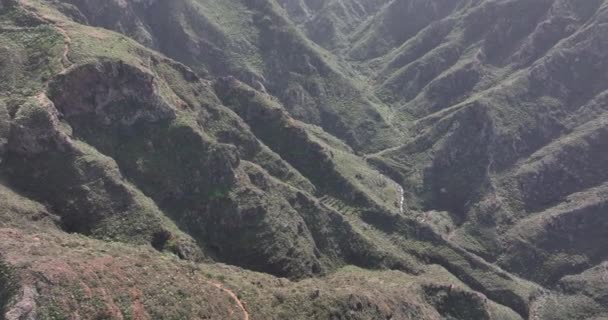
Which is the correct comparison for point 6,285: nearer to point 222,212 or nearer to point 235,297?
point 235,297

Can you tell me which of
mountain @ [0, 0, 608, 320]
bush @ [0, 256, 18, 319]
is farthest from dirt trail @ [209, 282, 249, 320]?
bush @ [0, 256, 18, 319]

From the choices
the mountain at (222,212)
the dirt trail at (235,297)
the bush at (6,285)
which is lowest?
the bush at (6,285)

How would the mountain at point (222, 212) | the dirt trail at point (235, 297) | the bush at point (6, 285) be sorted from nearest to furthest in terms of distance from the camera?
the bush at point (6, 285)
the mountain at point (222, 212)
the dirt trail at point (235, 297)

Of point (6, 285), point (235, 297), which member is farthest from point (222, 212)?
point (6, 285)

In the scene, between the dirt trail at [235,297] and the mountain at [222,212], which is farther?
the dirt trail at [235,297]

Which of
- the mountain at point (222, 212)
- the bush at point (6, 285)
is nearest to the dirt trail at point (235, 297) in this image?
the mountain at point (222, 212)

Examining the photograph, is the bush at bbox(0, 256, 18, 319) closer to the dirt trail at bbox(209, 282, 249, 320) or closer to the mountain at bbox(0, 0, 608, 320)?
the mountain at bbox(0, 0, 608, 320)

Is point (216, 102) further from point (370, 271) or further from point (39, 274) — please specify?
point (39, 274)

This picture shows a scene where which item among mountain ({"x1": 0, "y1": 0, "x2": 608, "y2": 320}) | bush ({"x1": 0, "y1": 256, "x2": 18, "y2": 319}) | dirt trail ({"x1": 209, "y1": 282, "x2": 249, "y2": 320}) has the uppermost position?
mountain ({"x1": 0, "y1": 0, "x2": 608, "y2": 320})

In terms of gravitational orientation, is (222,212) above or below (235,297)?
above

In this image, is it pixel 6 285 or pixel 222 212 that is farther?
pixel 222 212

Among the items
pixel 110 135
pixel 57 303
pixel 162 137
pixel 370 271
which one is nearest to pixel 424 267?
pixel 370 271

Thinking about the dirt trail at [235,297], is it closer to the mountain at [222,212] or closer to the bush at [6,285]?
the mountain at [222,212]
